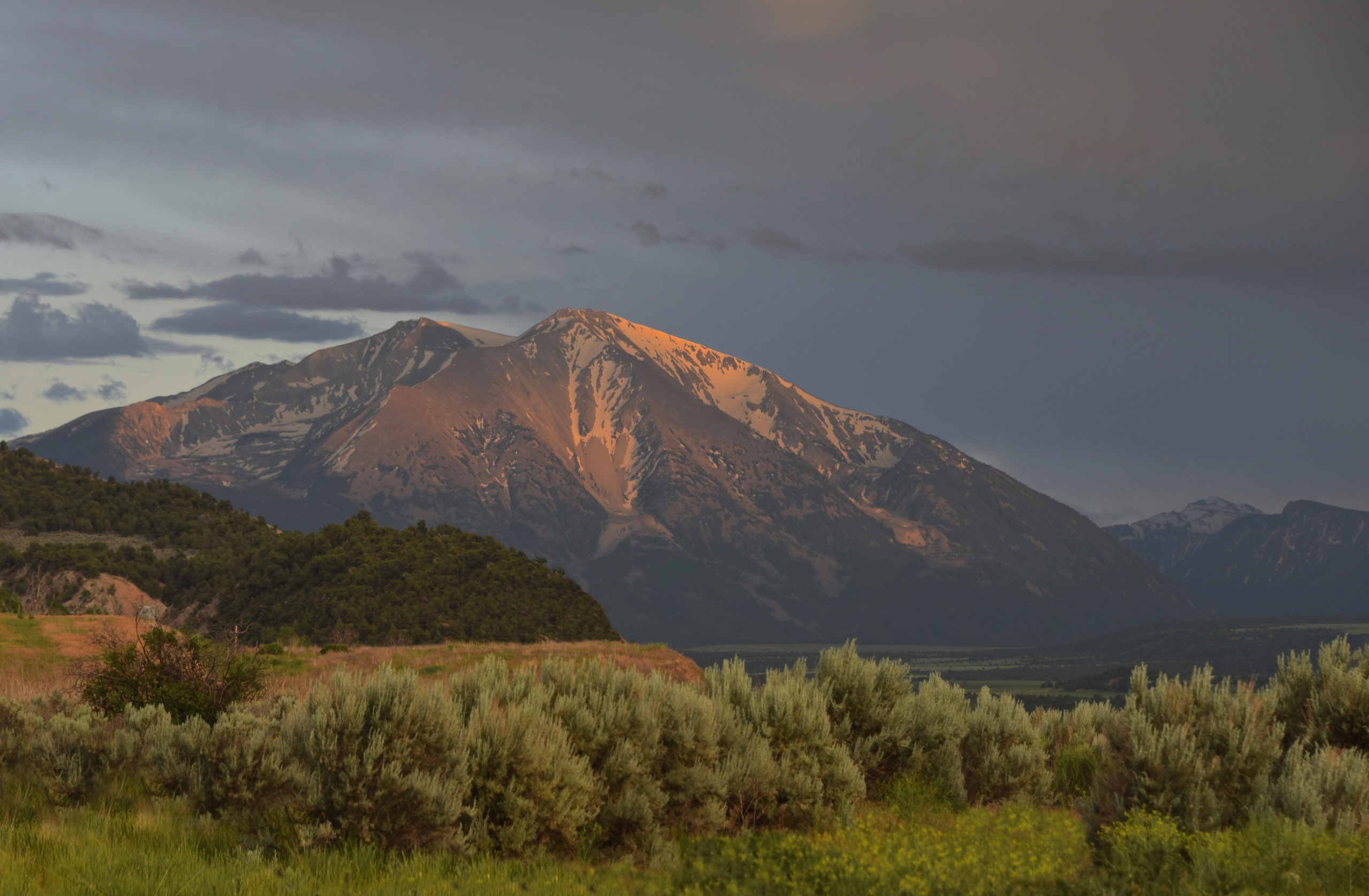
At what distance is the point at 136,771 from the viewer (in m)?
14.9

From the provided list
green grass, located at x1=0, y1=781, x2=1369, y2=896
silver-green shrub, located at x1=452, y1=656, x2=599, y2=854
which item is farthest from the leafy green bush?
silver-green shrub, located at x1=452, y1=656, x2=599, y2=854

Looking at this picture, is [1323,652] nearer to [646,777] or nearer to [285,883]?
[646,777]

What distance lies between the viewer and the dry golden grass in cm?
3066

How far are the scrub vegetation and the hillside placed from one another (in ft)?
219

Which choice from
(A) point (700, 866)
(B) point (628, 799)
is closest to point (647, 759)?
(B) point (628, 799)

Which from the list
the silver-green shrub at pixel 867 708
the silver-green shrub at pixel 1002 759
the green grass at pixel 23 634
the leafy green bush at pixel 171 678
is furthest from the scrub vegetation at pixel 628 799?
the green grass at pixel 23 634

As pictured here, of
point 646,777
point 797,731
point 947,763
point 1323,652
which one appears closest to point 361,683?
point 646,777

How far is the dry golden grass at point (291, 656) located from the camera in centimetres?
3066

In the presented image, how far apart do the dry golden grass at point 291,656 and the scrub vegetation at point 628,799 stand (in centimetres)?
1157

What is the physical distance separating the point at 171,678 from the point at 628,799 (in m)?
12.1

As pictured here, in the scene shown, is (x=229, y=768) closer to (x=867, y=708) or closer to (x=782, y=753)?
(x=782, y=753)

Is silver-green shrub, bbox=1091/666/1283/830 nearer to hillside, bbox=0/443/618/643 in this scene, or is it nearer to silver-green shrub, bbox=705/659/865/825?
silver-green shrub, bbox=705/659/865/825

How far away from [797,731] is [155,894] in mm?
9489

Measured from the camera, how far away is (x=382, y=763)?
12.4 metres
